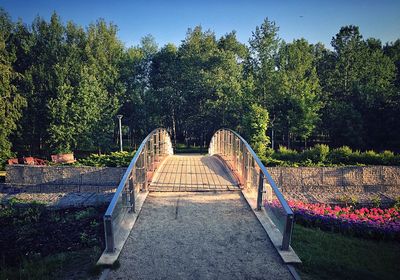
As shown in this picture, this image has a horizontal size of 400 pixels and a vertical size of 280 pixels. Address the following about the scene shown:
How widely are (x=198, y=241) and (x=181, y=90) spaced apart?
29.3 metres

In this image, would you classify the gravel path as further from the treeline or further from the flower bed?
the treeline

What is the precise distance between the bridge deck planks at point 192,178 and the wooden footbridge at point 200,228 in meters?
0.06

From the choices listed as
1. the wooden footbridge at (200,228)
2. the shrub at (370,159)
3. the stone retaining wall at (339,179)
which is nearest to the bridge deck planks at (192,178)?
the wooden footbridge at (200,228)

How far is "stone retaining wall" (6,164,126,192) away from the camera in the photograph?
43.2 feet

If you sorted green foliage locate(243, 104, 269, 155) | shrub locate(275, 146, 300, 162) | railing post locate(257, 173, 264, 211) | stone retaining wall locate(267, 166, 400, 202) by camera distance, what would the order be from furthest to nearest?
green foliage locate(243, 104, 269, 155)
shrub locate(275, 146, 300, 162)
stone retaining wall locate(267, 166, 400, 202)
railing post locate(257, 173, 264, 211)

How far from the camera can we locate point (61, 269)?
174 inches

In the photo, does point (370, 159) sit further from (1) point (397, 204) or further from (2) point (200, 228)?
(2) point (200, 228)

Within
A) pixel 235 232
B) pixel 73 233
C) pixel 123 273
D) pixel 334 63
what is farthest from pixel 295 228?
pixel 334 63

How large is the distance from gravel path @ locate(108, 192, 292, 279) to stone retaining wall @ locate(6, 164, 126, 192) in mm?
6843

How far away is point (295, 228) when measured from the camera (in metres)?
7.28

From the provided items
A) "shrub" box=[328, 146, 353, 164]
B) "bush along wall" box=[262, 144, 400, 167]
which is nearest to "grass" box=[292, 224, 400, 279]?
"bush along wall" box=[262, 144, 400, 167]

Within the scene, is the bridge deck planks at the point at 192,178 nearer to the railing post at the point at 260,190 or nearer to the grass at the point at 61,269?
the railing post at the point at 260,190

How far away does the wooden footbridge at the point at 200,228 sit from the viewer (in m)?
4.30

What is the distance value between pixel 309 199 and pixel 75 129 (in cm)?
2054
